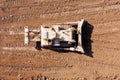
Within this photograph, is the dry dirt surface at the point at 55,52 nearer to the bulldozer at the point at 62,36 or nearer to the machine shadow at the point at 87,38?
the machine shadow at the point at 87,38

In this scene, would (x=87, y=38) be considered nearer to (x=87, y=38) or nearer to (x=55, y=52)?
(x=87, y=38)

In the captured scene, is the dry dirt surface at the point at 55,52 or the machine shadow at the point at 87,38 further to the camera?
the machine shadow at the point at 87,38

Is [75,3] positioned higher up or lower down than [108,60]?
higher up

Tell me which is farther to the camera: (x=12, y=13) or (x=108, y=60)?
(x=12, y=13)

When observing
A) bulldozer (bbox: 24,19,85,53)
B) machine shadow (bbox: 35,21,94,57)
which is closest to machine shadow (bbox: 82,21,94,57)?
machine shadow (bbox: 35,21,94,57)

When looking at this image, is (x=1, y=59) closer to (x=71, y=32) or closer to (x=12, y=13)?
(x=12, y=13)

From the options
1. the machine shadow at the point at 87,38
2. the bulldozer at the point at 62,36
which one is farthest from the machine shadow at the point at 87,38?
the bulldozer at the point at 62,36

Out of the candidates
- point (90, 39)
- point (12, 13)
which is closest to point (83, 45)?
point (90, 39)
